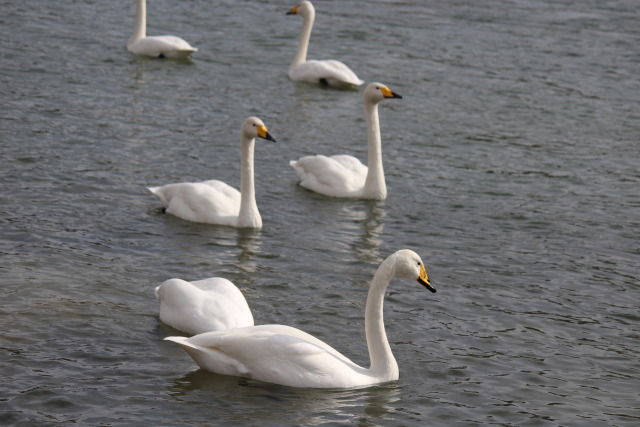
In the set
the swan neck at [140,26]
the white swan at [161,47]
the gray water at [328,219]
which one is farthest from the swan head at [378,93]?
the swan neck at [140,26]

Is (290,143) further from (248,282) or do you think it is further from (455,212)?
(248,282)

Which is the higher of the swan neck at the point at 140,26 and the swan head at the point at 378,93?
the swan head at the point at 378,93

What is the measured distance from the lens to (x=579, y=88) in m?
21.8

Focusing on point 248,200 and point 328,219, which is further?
point 328,219

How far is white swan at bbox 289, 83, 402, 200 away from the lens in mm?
15500

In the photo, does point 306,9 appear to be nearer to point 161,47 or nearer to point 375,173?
point 161,47

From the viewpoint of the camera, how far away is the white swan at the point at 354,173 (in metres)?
15.5

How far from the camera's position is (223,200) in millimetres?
13969

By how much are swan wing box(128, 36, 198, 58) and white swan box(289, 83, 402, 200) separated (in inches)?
268

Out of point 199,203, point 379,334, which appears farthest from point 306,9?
point 379,334

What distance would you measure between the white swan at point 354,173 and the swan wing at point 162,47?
6.80 meters

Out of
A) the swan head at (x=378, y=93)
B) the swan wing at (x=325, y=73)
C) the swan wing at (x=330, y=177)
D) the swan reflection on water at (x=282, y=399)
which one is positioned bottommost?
the swan reflection on water at (x=282, y=399)

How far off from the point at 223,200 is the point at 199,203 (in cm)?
31

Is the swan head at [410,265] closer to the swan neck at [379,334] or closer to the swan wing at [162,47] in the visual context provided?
the swan neck at [379,334]
